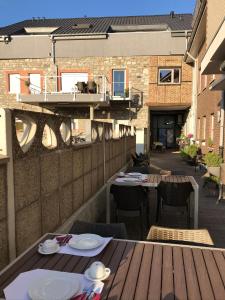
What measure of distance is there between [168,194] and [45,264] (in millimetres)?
3427

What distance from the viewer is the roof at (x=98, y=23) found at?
19.8 metres

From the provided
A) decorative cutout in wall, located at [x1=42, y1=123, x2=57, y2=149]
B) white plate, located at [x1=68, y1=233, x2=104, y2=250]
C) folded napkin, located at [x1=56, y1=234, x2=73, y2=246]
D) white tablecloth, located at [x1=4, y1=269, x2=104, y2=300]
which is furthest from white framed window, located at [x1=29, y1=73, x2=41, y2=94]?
white tablecloth, located at [x1=4, y1=269, x2=104, y2=300]

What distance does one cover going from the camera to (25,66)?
1941cm

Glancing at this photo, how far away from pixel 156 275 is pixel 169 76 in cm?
1820

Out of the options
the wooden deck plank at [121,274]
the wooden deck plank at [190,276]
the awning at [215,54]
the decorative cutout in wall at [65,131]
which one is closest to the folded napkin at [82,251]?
the wooden deck plank at [121,274]

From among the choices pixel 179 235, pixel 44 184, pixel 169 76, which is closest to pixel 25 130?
pixel 44 184

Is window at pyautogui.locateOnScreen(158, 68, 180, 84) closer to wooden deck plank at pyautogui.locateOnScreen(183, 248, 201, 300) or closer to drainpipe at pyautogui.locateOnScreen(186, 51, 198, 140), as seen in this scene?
drainpipe at pyautogui.locateOnScreen(186, 51, 198, 140)

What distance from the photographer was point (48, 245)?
218 centimetres

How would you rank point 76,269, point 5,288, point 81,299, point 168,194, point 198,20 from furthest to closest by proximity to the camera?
point 198,20
point 168,194
point 76,269
point 5,288
point 81,299

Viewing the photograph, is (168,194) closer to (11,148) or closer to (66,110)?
(11,148)

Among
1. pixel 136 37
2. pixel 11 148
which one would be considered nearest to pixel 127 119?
pixel 136 37

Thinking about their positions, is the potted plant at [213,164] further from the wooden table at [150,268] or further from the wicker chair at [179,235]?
the wooden table at [150,268]

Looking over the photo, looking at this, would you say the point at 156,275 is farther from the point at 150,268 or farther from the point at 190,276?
the point at 190,276

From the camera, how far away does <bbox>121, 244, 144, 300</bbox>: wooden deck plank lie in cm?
163
